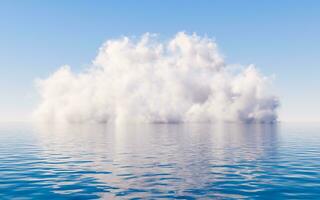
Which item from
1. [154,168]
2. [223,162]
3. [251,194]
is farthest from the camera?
[223,162]

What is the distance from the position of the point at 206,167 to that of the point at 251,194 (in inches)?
522

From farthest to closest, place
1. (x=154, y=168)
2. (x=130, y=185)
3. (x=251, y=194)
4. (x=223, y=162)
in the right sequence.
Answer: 1. (x=223, y=162)
2. (x=154, y=168)
3. (x=130, y=185)
4. (x=251, y=194)

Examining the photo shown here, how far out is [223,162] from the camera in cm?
4294

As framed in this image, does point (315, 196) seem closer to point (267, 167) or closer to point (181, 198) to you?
point (181, 198)

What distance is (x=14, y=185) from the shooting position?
28797 millimetres

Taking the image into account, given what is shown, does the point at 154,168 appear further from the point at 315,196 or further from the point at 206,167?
the point at 315,196

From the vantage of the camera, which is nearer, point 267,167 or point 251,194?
point 251,194

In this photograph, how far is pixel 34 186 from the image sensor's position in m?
28.4

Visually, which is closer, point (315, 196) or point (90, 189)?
point (315, 196)

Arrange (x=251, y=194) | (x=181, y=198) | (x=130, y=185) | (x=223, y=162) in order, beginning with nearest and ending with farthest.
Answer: (x=181, y=198), (x=251, y=194), (x=130, y=185), (x=223, y=162)

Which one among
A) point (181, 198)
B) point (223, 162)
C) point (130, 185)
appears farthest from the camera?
point (223, 162)

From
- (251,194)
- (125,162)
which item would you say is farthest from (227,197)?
(125,162)

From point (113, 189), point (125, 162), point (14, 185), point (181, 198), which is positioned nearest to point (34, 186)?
point (14, 185)

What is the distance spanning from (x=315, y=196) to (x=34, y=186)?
74.3 feet
